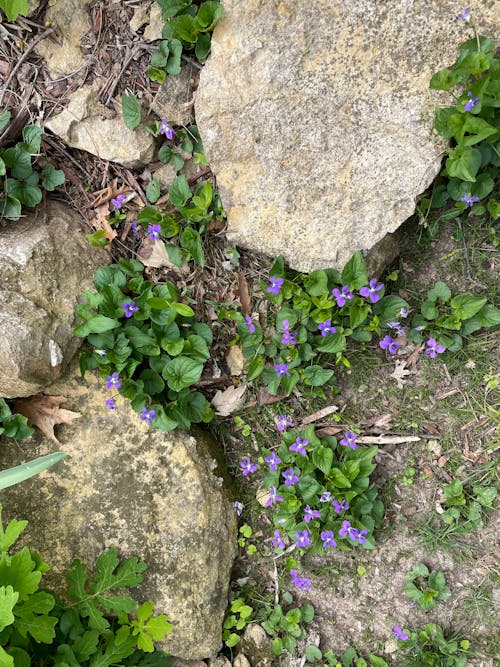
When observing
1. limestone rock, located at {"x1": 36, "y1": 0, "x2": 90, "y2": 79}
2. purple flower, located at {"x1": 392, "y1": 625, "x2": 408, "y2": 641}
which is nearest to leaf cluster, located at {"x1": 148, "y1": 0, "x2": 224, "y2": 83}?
limestone rock, located at {"x1": 36, "y1": 0, "x2": 90, "y2": 79}

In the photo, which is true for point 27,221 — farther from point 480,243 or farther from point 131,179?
point 480,243

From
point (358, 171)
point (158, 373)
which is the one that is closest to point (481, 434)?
point (358, 171)

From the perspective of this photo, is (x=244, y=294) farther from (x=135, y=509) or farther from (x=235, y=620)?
(x=235, y=620)

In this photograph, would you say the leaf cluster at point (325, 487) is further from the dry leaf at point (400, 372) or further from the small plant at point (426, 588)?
the dry leaf at point (400, 372)

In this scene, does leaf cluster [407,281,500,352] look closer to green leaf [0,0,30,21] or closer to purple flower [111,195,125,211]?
purple flower [111,195,125,211]

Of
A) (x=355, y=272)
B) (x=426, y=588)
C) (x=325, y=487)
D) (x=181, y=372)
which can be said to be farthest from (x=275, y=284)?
(x=426, y=588)
